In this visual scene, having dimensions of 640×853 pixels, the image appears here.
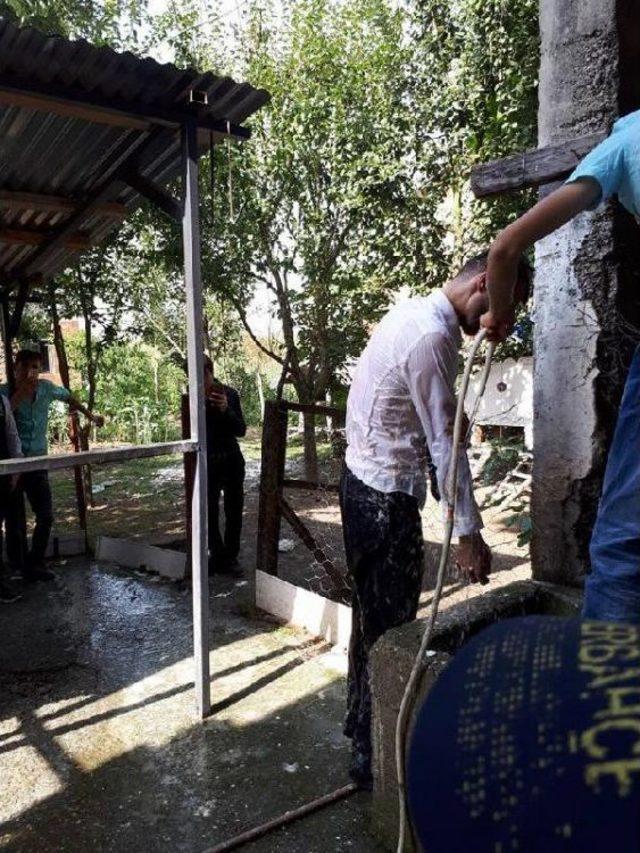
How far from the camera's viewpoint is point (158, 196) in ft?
10.8

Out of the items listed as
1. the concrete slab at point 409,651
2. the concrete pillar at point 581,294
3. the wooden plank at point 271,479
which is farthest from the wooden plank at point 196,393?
the concrete pillar at point 581,294

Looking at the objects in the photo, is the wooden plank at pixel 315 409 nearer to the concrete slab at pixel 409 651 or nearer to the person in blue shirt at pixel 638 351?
the concrete slab at pixel 409 651

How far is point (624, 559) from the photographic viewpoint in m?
1.64

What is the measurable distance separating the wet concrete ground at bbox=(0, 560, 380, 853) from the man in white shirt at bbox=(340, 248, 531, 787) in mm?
391

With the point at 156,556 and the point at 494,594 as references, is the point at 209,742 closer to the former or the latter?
the point at 494,594

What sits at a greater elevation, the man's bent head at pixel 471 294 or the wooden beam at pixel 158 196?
the wooden beam at pixel 158 196

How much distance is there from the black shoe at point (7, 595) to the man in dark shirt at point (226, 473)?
151 centimetres

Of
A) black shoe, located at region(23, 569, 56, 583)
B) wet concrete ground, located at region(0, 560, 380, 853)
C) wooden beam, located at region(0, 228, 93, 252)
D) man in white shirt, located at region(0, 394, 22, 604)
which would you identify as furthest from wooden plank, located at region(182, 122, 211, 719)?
black shoe, located at region(23, 569, 56, 583)

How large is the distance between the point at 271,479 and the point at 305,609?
0.89 meters

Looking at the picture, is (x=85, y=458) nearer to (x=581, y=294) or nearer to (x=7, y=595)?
(x=581, y=294)

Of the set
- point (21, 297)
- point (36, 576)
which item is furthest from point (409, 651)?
point (21, 297)

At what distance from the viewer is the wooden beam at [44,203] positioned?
159 inches

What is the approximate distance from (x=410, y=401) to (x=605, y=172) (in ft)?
3.20

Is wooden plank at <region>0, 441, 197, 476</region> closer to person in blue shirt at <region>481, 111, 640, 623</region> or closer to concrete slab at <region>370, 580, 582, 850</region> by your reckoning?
concrete slab at <region>370, 580, 582, 850</region>
